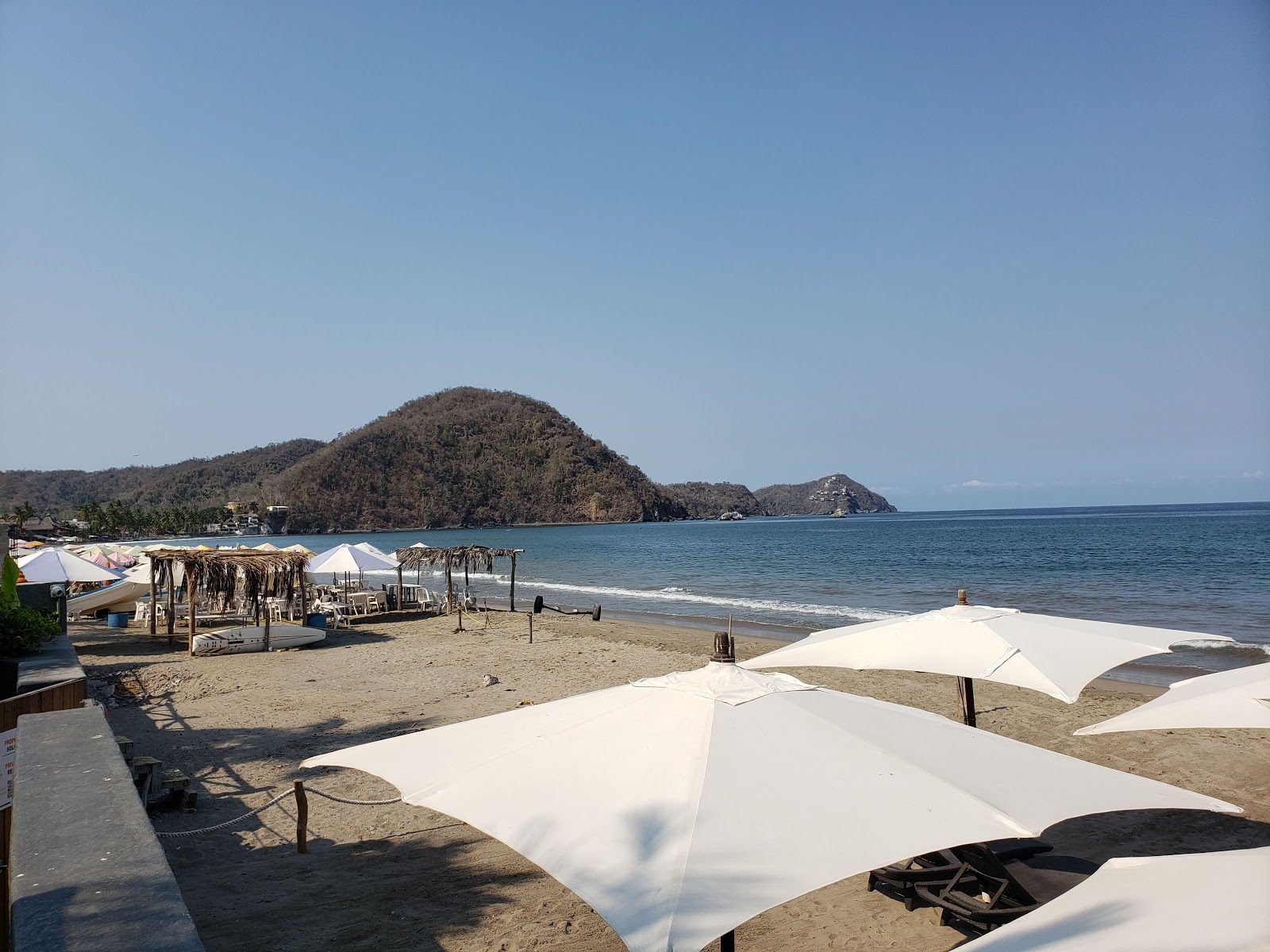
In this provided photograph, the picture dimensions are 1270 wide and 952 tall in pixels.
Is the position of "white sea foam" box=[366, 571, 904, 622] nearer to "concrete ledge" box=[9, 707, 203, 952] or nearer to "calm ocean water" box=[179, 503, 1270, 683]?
"calm ocean water" box=[179, 503, 1270, 683]

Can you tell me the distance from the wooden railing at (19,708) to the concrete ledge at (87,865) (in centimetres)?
51

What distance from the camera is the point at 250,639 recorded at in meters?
16.0

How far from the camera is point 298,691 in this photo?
1191 centimetres

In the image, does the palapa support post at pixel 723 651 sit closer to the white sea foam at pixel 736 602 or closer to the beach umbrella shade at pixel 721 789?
the beach umbrella shade at pixel 721 789

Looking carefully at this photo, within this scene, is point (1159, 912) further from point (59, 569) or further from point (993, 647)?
point (59, 569)

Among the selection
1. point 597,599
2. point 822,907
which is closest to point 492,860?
point 822,907

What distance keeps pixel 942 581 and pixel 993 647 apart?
29.9 metres

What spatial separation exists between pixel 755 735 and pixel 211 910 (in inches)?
155

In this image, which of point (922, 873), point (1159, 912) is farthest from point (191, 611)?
point (1159, 912)

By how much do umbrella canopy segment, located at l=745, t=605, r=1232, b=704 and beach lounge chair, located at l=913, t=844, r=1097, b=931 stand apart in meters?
1.07

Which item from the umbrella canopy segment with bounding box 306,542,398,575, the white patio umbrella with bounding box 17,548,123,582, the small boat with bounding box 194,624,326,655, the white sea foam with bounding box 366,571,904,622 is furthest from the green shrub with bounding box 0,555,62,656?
the white sea foam with bounding box 366,571,904,622

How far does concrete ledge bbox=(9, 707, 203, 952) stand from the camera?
167 centimetres

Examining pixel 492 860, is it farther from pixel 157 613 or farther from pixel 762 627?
pixel 157 613

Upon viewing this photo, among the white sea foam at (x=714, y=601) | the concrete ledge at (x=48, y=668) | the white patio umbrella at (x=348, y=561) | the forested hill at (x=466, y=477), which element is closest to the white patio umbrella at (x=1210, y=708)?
the concrete ledge at (x=48, y=668)
